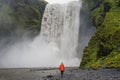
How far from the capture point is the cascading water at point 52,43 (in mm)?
90438

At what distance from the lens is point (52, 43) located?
9488 centimetres

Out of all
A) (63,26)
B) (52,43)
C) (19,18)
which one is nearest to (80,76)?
(52,43)

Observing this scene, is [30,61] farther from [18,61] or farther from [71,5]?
[71,5]

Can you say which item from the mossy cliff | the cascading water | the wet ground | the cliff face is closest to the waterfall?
the cascading water

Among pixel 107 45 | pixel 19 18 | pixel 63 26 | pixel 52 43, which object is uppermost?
pixel 19 18

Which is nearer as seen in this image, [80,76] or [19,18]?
[80,76]

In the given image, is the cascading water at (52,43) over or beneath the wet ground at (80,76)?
over

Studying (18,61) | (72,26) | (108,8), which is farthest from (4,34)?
(108,8)

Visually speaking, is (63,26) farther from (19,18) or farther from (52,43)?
(19,18)

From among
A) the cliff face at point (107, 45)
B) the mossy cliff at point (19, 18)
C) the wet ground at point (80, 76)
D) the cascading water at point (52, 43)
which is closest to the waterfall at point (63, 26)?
the cascading water at point (52, 43)

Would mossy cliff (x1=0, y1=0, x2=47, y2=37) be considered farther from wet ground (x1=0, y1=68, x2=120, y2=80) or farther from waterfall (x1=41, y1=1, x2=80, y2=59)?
wet ground (x1=0, y1=68, x2=120, y2=80)

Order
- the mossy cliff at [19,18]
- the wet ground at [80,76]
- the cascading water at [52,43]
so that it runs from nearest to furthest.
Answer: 1. the wet ground at [80,76]
2. the cascading water at [52,43]
3. the mossy cliff at [19,18]

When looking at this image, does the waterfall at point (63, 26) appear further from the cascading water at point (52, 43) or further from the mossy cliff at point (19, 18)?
the mossy cliff at point (19, 18)

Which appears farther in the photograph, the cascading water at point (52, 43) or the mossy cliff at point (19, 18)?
the mossy cliff at point (19, 18)
